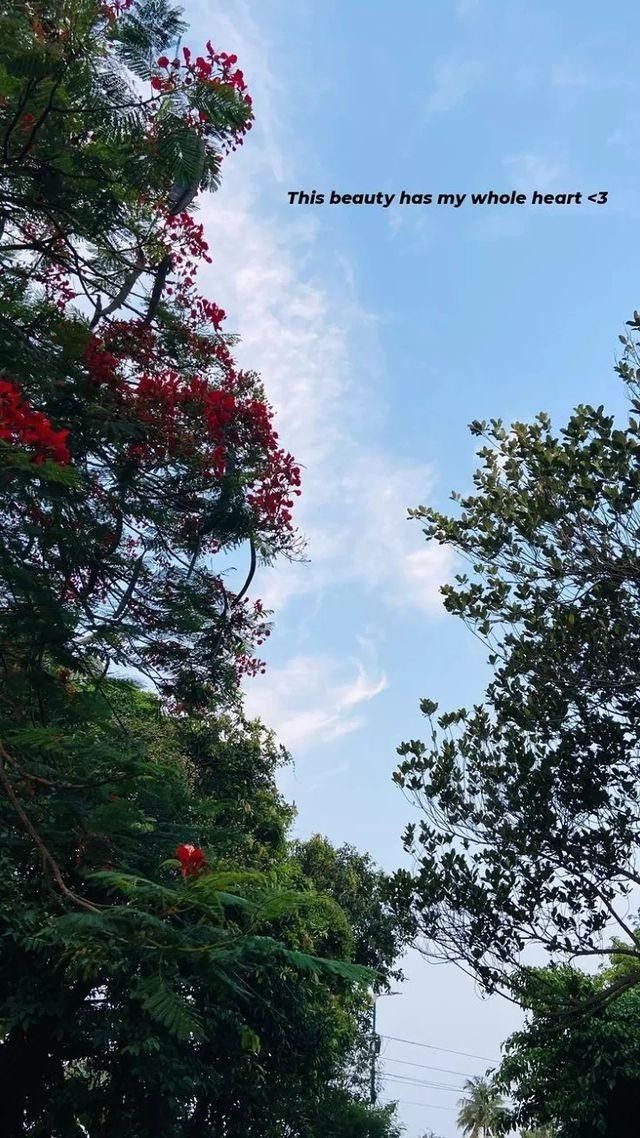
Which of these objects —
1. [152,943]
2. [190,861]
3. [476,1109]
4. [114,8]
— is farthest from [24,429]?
[476,1109]

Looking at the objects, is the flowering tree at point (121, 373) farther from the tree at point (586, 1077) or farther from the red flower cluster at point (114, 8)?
Answer: the tree at point (586, 1077)

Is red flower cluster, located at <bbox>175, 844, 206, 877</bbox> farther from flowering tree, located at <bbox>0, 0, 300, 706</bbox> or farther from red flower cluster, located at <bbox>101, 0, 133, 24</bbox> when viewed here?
red flower cluster, located at <bbox>101, 0, 133, 24</bbox>

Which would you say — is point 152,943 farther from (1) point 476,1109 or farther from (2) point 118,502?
(1) point 476,1109

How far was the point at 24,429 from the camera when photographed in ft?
14.6

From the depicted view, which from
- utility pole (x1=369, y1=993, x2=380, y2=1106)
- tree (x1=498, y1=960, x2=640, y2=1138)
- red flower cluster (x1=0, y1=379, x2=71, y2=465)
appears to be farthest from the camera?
utility pole (x1=369, y1=993, x2=380, y2=1106)

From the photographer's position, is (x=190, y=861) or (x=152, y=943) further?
(x=190, y=861)

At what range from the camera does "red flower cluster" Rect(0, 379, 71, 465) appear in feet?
14.5

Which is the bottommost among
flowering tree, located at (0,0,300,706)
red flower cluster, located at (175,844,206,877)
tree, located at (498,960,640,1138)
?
red flower cluster, located at (175,844,206,877)

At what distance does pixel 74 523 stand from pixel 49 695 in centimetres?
142

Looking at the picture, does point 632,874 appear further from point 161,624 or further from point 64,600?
point 64,600

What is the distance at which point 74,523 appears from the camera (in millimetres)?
7086

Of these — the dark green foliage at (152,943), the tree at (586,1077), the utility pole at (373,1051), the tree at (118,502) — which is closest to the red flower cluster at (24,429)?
the tree at (118,502)

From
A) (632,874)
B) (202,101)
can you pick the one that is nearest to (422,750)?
(632,874)

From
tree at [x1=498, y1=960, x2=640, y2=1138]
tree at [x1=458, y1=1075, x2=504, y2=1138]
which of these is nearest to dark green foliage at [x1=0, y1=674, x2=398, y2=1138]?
tree at [x1=498, y1=960, x2=640, y2=1138]
